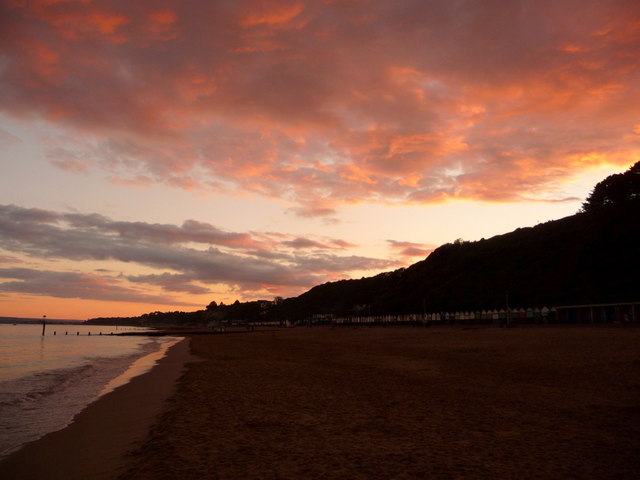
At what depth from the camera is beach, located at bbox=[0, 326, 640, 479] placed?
6.69 meters

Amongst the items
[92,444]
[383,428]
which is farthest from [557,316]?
[92,444]

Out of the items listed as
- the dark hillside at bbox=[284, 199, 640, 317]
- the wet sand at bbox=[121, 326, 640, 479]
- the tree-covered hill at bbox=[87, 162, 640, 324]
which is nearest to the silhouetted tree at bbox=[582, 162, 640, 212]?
the tree-covered hill at bbox=[87, 162, 640, 324]

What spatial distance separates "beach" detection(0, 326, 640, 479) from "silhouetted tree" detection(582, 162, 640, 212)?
3819 inches

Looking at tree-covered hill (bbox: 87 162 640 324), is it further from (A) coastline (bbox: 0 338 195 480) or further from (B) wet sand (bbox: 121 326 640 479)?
(A) coastline (bbox: 0 338 195 480)

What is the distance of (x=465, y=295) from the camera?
97125mm

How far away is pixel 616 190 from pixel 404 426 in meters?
111

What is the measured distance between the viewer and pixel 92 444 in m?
8.44

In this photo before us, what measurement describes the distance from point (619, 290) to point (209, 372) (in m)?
66.7

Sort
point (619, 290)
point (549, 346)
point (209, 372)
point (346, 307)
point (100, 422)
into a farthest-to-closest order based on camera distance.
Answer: point (346, 307) < point (619, 290) < point (549, 346) < point (209, 372) < point (100, 422)

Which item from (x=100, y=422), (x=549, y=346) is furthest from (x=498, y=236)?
(x=100, y=422)

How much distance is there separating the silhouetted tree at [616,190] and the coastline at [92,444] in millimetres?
106551

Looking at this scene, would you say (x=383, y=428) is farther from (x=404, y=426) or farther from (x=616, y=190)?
(x=616, y=190)

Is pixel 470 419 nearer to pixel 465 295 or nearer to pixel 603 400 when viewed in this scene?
pixel 603 400

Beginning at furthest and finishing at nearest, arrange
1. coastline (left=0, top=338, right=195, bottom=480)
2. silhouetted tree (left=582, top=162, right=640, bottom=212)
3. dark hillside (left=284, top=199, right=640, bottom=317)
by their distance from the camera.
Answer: silhouetted tree (left=582, top=162, right=640, bottom=212)
dark hillside (left=284, top=199, right=640, bottom=317)
coastline (left=0, top=338, right=195, bottom=480)
